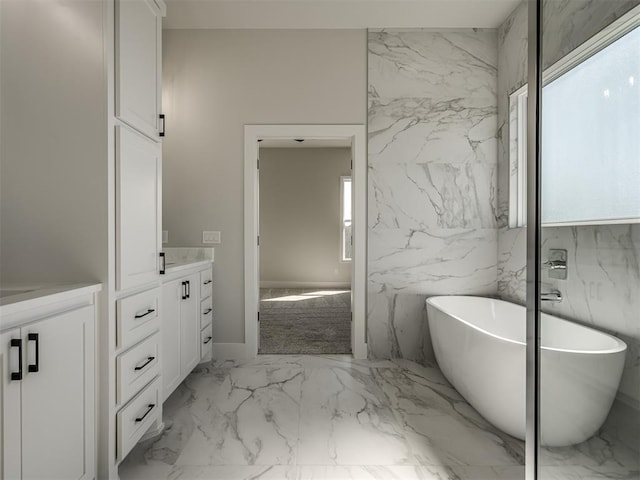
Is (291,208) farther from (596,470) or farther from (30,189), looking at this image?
(596,470)

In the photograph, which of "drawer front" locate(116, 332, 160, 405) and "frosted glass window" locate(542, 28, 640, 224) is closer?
"frosted glass window" locate(542, 28, 640, 224)

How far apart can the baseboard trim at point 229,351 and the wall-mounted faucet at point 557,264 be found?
269 cm

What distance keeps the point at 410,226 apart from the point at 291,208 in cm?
Result: 432

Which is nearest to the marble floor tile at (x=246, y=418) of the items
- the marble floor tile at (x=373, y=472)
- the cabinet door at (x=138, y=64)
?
the marble floor tile at (x=373, y=472)

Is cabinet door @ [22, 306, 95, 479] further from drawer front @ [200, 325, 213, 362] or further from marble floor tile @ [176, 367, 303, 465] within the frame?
drawer front @ [200, 325, 213, 362]

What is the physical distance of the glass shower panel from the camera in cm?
84

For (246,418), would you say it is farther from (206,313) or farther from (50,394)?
(50,394)

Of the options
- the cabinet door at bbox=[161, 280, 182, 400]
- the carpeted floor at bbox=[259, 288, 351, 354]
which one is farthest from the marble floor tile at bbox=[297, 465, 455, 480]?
the carpeted floor at bbox=[259, 288, 351, 354]

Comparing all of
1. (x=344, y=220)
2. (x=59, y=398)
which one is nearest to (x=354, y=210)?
(x=59, y=398)

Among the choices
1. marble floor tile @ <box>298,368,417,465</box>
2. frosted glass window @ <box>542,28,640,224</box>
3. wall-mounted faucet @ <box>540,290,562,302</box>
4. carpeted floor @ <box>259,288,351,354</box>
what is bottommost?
marble floor tile @ <box>298,368,417,465</box>

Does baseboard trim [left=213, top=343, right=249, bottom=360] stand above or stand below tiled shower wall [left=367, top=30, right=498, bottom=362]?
below

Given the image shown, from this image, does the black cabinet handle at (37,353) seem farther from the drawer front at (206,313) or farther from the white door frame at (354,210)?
the white door frame at (354,210)

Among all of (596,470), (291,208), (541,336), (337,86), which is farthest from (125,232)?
(291,208)

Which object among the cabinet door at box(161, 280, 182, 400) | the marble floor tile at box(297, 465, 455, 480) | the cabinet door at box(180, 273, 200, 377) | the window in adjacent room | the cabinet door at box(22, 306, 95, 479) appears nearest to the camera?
the cabinet door at box(22, 306, 95, 479)
